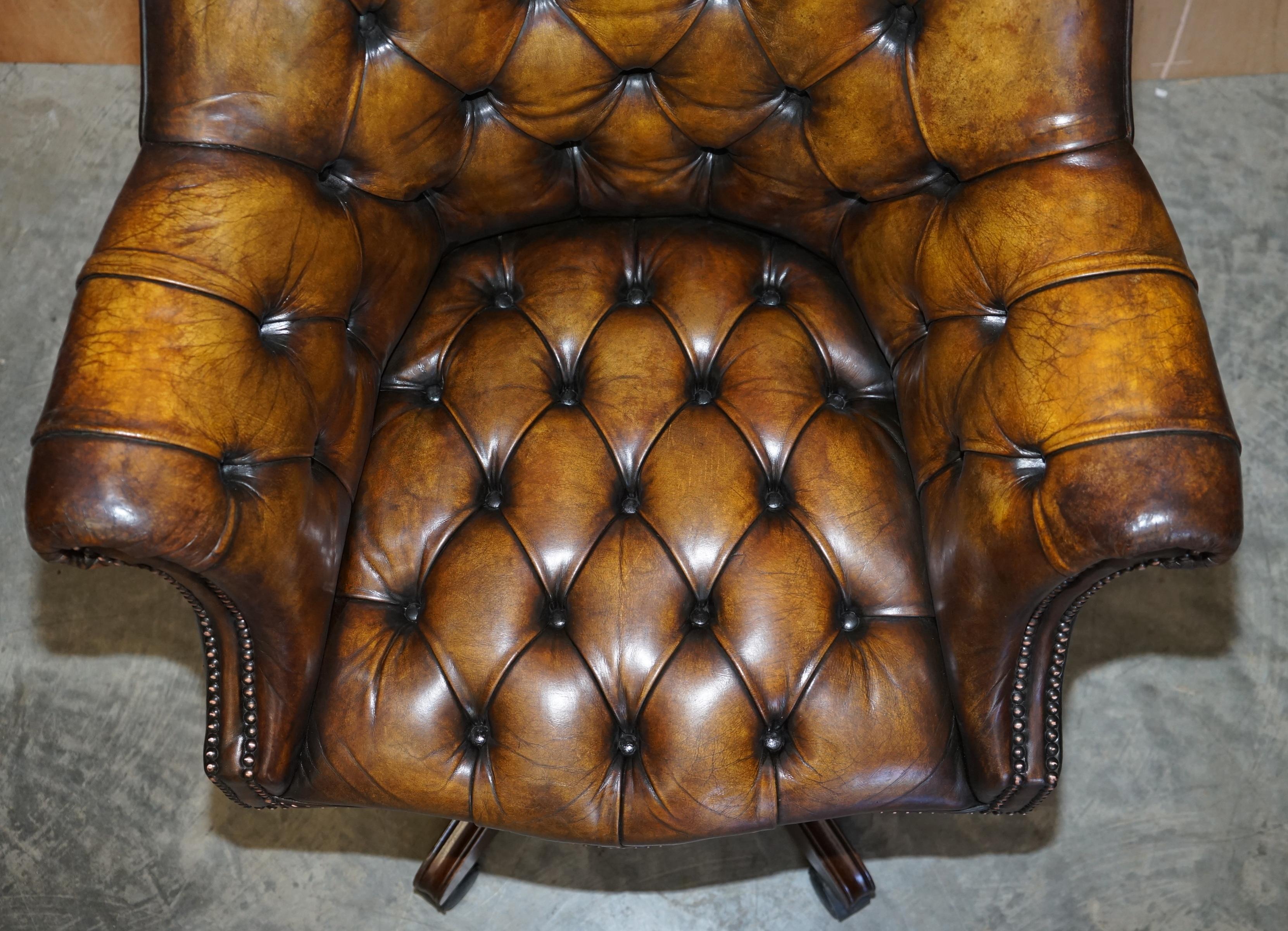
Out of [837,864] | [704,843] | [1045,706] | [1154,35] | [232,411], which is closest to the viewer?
[232,411]

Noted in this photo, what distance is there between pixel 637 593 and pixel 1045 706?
410 millimetres

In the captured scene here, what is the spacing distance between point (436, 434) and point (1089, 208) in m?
0.68

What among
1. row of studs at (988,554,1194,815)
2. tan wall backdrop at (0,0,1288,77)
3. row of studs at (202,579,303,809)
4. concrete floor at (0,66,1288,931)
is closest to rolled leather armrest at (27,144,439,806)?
row of studs at (202,579,303,809)

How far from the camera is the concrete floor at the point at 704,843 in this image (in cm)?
155

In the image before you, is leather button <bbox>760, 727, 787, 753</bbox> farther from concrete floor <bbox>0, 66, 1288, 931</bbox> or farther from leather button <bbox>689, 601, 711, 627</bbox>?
concrete floor <bbox>0, 66, 1288, 931</bbox>

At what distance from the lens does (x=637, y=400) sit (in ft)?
3.89

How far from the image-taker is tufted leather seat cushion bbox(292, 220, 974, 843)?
3.58ft

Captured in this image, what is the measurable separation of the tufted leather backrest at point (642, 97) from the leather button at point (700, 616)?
0.44 m

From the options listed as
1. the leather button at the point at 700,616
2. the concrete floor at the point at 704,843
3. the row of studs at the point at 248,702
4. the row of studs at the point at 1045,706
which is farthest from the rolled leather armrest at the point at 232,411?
the row of studs at the point at 1045,706

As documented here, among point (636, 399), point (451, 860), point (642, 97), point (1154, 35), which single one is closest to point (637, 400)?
point (636, 399)

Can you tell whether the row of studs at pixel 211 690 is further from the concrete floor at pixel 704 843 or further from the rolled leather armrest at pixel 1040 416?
the rolled leather armrest at pixel 1040 416

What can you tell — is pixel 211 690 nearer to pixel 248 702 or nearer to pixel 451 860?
pixel 248 702

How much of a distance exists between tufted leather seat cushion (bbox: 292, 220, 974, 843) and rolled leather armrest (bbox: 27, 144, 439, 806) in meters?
0.07

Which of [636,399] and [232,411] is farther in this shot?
[636,399]
